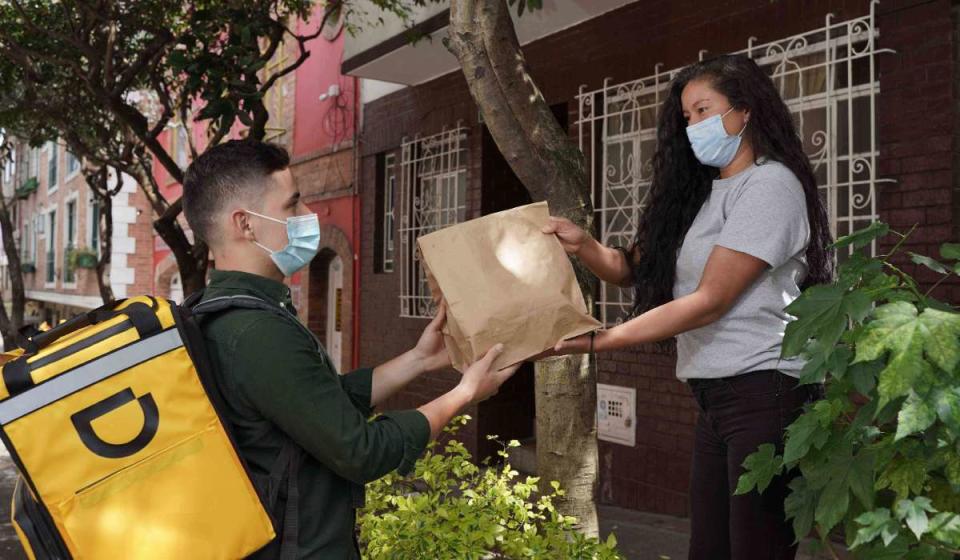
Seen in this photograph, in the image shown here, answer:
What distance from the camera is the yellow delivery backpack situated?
5.28 feet

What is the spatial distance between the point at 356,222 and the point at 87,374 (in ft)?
27.2

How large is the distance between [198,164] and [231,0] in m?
5.97

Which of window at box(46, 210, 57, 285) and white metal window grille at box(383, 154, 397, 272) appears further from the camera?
window at box(46, 210, 57, 285)

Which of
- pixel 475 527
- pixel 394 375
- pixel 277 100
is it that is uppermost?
pixel 277 100

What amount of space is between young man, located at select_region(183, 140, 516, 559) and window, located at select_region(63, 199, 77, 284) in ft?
77.5

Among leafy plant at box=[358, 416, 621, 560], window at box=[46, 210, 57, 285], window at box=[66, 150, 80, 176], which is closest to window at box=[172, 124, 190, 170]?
window at box=[66, 150, 80, 176]

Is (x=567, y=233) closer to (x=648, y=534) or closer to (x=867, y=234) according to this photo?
(x=867, y=234)

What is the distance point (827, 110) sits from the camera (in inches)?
193

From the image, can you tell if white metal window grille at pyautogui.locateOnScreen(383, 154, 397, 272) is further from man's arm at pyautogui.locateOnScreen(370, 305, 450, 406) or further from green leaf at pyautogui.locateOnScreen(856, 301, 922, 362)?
green leaf at pyautogui.locateOnScreen(856, 301, 922, 362)

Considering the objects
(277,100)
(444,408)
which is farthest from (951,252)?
(277,100)

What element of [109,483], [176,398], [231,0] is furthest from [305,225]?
[231,0]

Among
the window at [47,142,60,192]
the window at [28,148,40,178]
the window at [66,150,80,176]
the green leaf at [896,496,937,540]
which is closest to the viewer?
the green leaf at [896,496,937,540]

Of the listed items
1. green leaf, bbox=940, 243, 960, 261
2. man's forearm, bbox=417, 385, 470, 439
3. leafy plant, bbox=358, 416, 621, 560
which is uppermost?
green leaf, bbox=940, 243, 960, 261

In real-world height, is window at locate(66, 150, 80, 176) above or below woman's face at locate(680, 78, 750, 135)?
above
